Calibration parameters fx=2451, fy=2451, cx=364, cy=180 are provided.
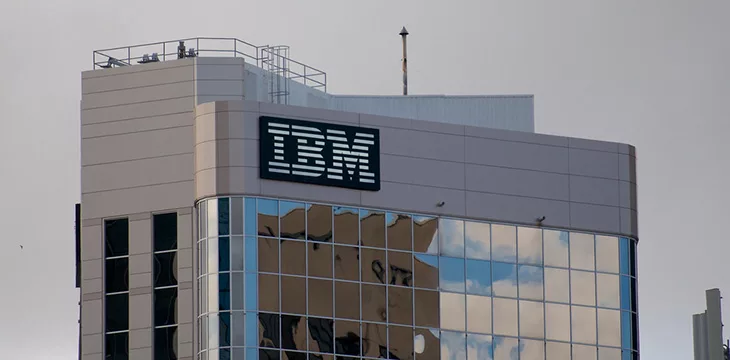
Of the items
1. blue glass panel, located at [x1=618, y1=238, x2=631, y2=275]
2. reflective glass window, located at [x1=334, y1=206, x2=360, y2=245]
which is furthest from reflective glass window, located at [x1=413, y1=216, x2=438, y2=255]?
blue glass panel, located at [x1=618, y1=238, x2=631, y2=275]

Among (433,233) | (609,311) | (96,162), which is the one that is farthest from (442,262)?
(96,162)

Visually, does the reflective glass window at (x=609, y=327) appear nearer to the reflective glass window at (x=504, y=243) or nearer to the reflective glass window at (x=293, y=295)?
the reflective glass window at (x=504, y=243)

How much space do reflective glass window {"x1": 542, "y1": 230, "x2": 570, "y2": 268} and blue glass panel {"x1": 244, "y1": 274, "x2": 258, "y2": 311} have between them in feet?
50.3

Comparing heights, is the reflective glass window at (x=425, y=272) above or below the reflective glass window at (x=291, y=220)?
below

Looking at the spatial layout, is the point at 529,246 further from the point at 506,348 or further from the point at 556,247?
the point at 506,348

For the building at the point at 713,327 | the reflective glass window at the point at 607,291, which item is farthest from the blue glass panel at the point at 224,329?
the building at the point at 713,327

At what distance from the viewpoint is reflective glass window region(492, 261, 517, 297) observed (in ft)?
351

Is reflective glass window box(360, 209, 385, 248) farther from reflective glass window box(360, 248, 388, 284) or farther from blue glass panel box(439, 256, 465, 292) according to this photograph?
blue glass panel box(439, 256, 465, 292)

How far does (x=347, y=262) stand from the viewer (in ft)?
337

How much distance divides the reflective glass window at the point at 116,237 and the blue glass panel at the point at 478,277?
1533cm

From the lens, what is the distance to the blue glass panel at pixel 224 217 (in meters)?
101

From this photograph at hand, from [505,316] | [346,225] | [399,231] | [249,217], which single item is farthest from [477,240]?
[249,217]

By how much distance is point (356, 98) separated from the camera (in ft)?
375

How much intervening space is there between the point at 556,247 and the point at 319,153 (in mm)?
12985
